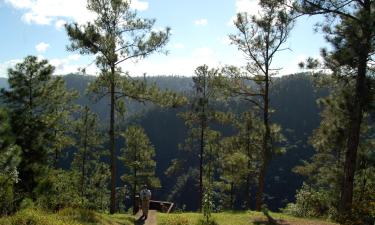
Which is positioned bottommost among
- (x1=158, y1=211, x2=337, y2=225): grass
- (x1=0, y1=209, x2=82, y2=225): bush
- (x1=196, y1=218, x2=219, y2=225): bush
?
(x1=158, y1=211, x2=337, y2=225): grass

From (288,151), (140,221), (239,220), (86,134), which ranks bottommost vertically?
(288,151)

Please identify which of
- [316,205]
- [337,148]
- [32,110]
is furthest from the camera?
[316,205]

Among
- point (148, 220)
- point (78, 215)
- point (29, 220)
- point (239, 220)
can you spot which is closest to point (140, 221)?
point (148, 220)

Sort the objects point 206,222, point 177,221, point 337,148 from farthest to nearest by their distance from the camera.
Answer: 1. point 337,148
2. point 206,222
3. point 177,221

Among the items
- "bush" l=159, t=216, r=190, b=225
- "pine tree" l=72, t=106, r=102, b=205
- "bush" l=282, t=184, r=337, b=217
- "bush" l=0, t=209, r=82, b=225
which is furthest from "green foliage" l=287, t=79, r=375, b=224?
"pine tree" l=72, t=106, r=102, b=205

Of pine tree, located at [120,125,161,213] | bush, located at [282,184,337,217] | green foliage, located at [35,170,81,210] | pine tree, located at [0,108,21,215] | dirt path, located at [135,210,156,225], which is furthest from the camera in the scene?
pine tree, located at [120,125,161,213]

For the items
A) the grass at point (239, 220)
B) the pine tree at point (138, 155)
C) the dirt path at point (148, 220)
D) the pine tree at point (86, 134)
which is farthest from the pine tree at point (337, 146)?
the pine tree at point (86, 134)

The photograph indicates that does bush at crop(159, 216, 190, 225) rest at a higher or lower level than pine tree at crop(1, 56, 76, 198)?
lower

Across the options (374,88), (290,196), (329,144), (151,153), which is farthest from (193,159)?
(374,88)

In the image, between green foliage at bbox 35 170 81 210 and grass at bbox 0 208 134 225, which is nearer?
grass at bbox 0 208 134 225

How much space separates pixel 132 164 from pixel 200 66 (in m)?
11.8

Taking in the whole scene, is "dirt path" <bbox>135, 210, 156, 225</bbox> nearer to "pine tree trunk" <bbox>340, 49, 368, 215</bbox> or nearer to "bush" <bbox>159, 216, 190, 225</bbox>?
"bush" <bbox>159, 216, 190, 225</bbox>

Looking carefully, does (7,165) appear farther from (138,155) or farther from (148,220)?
(138,155)

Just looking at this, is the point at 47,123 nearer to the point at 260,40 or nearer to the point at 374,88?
the point at 260,40
